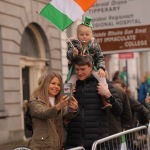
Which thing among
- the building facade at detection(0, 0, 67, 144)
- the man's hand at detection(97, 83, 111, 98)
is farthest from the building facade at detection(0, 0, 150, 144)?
the man's hand at detection(97, 83, 111, 98)

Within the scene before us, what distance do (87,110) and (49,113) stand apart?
0.60m

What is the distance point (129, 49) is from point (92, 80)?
431cm

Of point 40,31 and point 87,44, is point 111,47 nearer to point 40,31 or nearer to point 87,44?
point 87,44

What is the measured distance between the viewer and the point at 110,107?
6.42 metres

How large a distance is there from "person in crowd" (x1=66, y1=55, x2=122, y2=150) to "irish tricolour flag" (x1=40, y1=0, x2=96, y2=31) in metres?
0.60

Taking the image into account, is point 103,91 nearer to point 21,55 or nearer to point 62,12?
point 62,12

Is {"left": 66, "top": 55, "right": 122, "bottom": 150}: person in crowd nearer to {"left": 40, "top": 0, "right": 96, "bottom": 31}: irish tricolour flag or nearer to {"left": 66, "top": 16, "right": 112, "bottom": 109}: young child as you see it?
{"left": 66, "top": 16, "right": 112, "bottom": 109}: young child

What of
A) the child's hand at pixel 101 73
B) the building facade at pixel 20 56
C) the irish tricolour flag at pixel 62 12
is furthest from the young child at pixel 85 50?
the building facade at pixel 20 56

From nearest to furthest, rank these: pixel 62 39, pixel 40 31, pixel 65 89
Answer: pixel 65 89 < pixel 40 31 < pixel 62 39

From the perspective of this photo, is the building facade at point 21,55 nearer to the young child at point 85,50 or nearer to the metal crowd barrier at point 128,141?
the metal crowd barrier at point 128,141

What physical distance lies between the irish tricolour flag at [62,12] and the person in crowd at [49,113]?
0.79m

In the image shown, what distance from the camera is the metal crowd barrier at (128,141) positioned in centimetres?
625

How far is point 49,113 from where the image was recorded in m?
5.92

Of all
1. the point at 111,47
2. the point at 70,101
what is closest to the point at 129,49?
the point at 111,47
